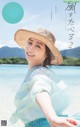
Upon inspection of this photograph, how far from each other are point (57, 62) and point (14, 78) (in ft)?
1.24

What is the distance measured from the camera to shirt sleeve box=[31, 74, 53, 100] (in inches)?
60.8

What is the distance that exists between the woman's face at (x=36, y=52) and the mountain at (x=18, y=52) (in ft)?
1.28

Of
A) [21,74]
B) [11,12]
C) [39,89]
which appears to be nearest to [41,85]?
[39,89]

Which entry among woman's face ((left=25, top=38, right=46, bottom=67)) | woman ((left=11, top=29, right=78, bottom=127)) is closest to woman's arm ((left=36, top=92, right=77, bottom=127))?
woman ((left=11, top=29, right=78, bottom=127))

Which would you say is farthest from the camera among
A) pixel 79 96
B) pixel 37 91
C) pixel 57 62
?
pixel 79 96

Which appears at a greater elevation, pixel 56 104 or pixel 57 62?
pixel 57 62

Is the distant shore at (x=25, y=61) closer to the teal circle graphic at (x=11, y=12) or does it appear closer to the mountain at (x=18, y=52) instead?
the mountain at (x=18, y=52)

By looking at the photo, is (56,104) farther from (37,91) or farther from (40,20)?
(40,20)

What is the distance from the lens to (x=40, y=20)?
2.25 m

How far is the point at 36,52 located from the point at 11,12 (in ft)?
1.78

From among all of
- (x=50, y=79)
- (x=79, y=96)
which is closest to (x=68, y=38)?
(x=79, y=96)

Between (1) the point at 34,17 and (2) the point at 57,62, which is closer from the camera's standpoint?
(2) the point at 57,62

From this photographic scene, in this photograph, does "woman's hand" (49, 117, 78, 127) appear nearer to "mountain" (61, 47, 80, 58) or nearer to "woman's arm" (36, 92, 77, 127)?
"woman's arm" (36, 92, 77, 127)

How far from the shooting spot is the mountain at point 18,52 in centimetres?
221
